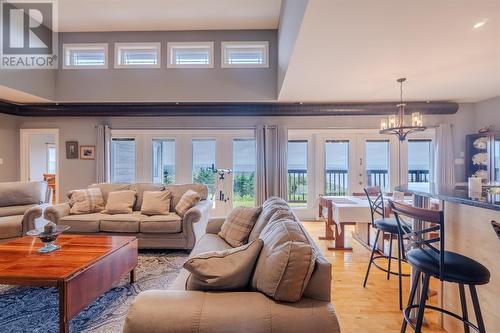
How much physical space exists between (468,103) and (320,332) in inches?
240

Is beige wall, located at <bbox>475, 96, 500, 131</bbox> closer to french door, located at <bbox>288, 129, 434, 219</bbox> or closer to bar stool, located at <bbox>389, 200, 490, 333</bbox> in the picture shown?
french door, located at <bbox>288, 129, 434, 219</bbox>

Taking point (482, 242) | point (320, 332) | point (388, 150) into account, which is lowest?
point (320, 332)

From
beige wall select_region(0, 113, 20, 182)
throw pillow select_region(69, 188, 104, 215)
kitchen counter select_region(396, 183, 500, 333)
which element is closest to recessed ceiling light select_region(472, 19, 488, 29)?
kitchen counter select_region(396, 183, 500, 333)

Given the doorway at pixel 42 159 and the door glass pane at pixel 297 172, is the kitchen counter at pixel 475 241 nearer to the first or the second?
the door glass pane at pixel 297 172

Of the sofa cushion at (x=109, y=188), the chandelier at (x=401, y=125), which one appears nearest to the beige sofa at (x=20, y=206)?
the sofa cushion at (x=109, y=188)

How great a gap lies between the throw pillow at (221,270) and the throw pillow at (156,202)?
8.49 ft

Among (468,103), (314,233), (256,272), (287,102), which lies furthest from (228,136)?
(468,103)

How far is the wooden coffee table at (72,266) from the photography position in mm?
1885

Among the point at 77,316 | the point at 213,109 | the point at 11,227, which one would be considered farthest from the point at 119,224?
the point at 213,109

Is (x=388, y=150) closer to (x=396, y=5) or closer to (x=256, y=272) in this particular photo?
(x=396, y=5)

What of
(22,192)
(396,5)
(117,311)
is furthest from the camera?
(22,192)

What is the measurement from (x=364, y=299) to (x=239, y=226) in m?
1.42

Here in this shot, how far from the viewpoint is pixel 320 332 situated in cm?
121

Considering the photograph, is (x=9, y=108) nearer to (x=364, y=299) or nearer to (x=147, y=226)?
(x=147, y=226)
